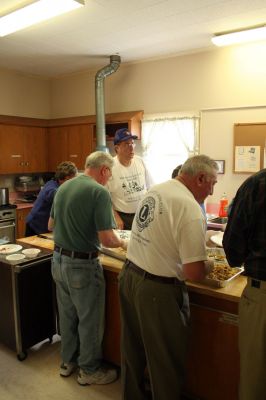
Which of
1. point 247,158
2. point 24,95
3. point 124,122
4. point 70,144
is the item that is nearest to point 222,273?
point 247,158

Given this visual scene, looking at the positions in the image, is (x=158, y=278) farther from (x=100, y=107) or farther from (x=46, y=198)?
(x=100, y=107)

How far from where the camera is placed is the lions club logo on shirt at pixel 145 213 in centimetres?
167

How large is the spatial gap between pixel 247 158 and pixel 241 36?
1.30 metres

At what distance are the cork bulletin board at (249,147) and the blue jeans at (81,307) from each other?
2.45 meters

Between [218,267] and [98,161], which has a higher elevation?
[98,161]

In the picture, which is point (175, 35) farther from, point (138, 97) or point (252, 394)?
point (252, 394)

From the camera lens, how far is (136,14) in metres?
3.16


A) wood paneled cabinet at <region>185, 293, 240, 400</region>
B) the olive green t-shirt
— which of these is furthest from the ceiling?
wood paneled cabinet at <region>185, 293, 240, 400</region>

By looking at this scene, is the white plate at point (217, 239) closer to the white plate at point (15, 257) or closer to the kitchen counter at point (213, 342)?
the kitchen counter at point (213, 342)

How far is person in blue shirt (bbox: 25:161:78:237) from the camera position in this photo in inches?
126

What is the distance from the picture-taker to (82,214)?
2.08 meters

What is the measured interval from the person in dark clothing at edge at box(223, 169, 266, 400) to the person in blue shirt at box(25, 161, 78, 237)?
6.55ft

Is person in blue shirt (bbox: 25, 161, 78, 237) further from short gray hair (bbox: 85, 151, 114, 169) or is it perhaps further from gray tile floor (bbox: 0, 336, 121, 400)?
gray tile floor (bbox: 0, 336, 121, 400)

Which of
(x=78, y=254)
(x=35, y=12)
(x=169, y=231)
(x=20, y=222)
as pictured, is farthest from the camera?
(x=20, y=222)
